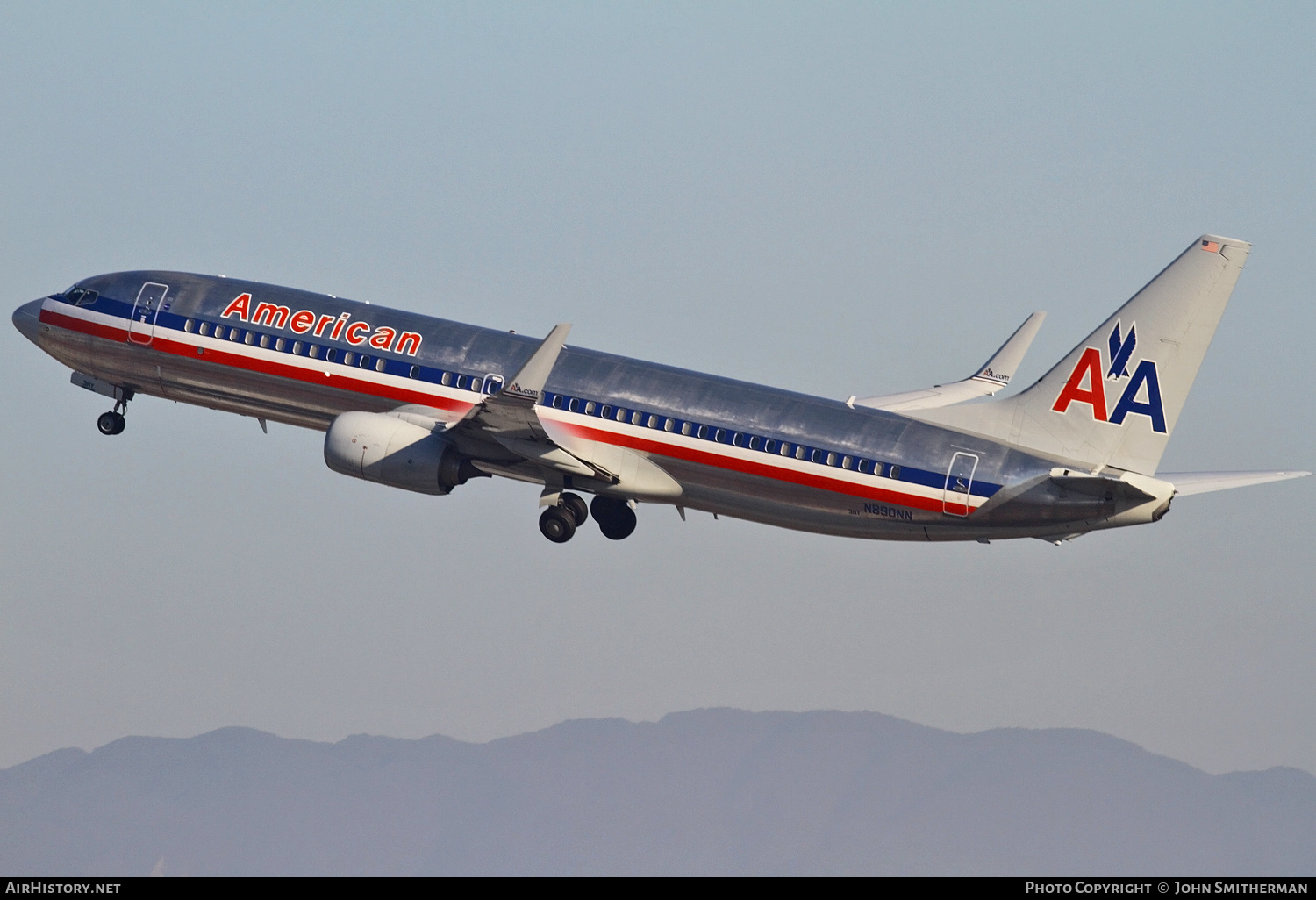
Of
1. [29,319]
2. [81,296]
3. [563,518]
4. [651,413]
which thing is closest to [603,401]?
[651,413]

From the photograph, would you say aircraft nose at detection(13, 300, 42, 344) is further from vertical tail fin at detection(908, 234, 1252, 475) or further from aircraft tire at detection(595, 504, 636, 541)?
vertical tail fin at detection(908, 234, 1252, 475)

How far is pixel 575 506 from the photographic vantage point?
57094 mm

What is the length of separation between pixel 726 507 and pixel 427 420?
997 cm

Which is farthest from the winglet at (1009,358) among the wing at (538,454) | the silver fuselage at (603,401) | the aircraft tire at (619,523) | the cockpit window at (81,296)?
A: the cockpit window at (81,296)

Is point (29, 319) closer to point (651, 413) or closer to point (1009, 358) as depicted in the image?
point (651, 413)

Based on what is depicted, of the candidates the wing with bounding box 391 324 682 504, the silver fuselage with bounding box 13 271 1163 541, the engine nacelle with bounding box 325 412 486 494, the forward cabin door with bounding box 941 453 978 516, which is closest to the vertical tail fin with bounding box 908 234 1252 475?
the silver fuselage with bounding box 13 271 1163 541

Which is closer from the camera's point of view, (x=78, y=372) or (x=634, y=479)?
(x=634, y=479)

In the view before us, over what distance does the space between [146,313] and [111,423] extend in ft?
17.7
